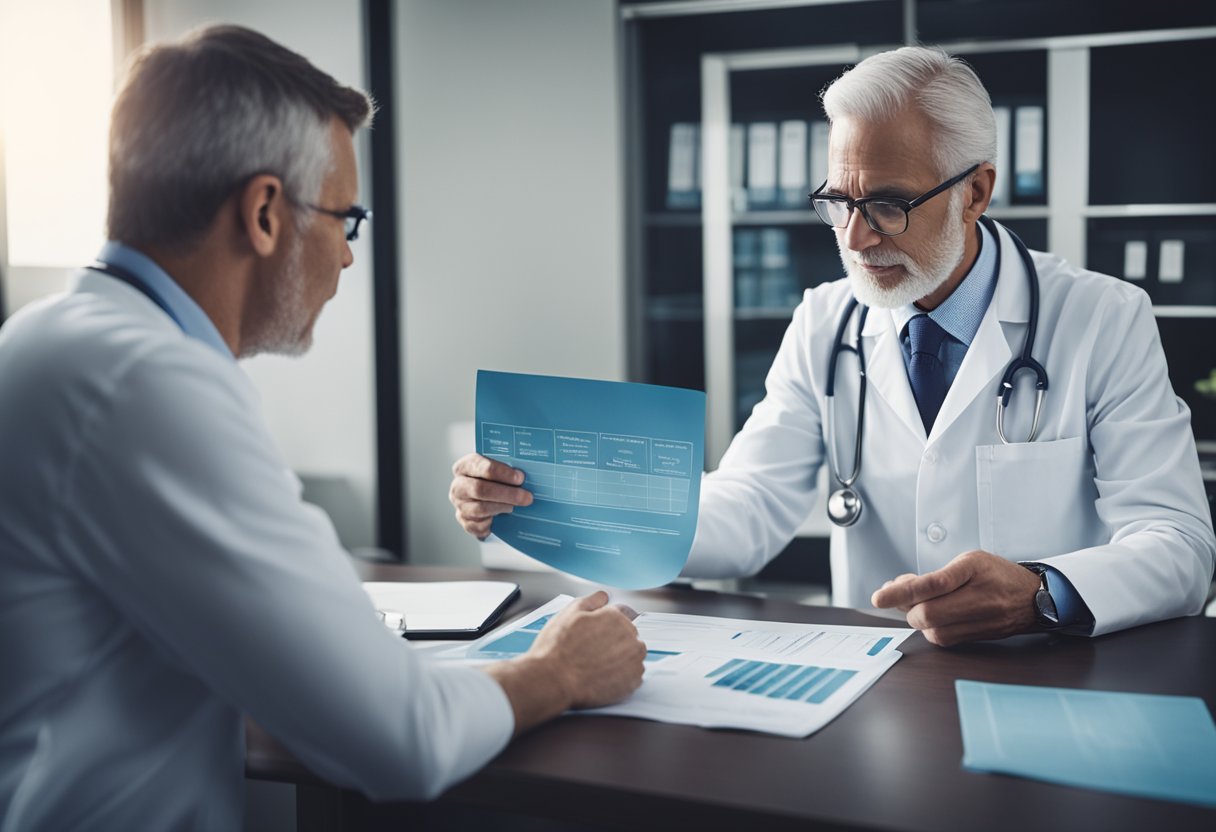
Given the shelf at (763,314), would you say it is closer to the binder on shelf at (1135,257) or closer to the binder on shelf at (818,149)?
the binder on shelf at (818,149)

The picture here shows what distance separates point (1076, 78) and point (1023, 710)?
294 cm

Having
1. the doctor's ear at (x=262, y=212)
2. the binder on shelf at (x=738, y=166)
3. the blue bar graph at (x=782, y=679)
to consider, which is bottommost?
the blue bar graph at (x=782, y=679)

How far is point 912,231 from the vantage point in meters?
1.67

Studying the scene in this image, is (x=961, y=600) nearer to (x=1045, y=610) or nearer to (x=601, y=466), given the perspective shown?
(x=1045, y=610)

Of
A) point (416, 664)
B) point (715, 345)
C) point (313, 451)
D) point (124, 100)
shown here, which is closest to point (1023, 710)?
point (416, 664)

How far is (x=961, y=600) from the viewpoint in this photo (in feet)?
3.92

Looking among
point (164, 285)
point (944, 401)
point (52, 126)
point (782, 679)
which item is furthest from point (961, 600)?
point (52, 126)

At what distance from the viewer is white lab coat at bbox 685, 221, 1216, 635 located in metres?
1.50

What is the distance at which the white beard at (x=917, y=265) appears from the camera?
1.68m

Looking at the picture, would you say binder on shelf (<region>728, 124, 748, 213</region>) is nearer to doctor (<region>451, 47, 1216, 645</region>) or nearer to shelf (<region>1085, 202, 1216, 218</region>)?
shelf (<region>1085, 202, 1216, 218</region>)

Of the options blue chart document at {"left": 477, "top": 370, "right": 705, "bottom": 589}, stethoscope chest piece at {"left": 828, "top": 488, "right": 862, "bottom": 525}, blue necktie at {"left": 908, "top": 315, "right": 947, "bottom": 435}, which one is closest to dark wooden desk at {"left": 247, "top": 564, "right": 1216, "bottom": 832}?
blue chart document at {"left": 477, "top": 370, "right": 705, "bottom": 589}

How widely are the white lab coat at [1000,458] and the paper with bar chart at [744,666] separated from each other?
33cm

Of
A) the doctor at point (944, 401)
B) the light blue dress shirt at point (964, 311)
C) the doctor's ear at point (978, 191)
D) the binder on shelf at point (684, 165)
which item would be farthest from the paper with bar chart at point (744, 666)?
the binder on shelf at point (684, 165)

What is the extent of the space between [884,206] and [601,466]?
0.67 m
